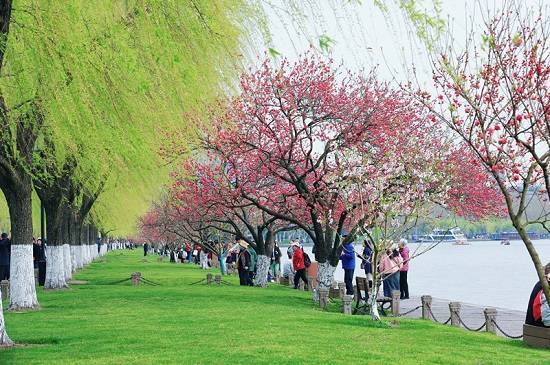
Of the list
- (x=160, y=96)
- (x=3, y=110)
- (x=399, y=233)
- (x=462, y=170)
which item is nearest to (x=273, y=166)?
(x=462, y=170)

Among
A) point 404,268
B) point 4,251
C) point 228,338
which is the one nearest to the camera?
point 228,338

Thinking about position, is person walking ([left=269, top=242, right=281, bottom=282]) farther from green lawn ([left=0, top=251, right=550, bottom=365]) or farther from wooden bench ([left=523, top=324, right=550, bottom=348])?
wooden bench ([left=523, top=324, right=550, bottom=348])

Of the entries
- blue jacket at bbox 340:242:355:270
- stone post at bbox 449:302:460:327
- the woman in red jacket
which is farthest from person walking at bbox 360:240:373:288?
the woman in red jacket

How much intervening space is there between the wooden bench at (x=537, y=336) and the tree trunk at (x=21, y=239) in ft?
36.1

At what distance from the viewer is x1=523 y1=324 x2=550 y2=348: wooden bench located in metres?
14.3

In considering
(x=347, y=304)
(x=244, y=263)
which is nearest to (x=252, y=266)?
(x=244, y=263)

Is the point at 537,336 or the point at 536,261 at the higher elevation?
the point at 536,261

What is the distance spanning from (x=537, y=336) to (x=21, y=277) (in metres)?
11.3

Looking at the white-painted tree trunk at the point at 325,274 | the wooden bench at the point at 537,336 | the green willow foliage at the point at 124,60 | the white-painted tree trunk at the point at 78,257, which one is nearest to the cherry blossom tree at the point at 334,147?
the white-painted tree trunk at the point at 325,274

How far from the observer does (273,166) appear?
28.8 m

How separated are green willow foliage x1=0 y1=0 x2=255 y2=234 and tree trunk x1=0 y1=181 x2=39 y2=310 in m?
6.63

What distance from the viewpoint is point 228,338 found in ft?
46.2

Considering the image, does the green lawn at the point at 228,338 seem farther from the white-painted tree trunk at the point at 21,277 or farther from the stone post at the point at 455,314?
the stone post at the point at 455,314

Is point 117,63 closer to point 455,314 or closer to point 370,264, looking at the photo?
point 455,314
